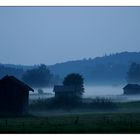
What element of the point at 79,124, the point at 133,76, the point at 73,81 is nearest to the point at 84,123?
the point at 79,124

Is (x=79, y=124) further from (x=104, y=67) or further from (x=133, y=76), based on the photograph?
(x=133, y=76)

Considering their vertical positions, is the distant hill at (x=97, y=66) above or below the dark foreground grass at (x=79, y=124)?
above

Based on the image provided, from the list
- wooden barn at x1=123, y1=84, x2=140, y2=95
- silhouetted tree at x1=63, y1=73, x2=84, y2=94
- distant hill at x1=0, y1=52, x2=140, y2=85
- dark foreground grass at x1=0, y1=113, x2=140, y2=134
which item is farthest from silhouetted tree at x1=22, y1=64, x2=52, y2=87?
wooden barn at x1=123, y1=84, x2=140, y2=95

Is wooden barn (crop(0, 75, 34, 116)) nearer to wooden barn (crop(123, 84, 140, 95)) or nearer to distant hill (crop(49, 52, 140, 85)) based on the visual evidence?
distant hill (crop(49, 52, 140, 85))

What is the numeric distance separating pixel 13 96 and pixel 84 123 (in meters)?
0.98

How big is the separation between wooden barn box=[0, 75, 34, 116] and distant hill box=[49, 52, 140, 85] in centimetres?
46

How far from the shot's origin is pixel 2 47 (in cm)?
3962

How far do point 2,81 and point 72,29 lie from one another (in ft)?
3.66

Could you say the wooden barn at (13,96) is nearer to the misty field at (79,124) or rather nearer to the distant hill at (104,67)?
the misty field at (79,124)

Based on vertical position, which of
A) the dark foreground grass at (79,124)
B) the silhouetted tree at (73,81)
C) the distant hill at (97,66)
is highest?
the distant hill at (97,66)

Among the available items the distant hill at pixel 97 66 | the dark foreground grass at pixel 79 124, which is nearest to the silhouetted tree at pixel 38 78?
the distant hill at pixel 97 66

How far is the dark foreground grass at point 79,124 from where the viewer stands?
3944cm

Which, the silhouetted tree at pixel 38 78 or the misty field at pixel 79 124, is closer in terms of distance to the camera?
the misty field at pixel 79 124

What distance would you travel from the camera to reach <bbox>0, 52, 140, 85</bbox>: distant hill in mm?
39531
